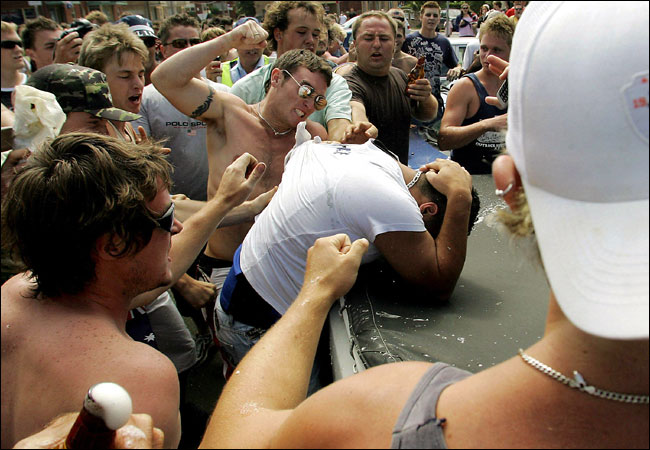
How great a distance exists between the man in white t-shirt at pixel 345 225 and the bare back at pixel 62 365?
83cm

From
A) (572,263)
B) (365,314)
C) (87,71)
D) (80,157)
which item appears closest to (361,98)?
(87,71)

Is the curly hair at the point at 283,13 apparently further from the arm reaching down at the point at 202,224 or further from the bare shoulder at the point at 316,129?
the arm reaching down at the point at 202,224

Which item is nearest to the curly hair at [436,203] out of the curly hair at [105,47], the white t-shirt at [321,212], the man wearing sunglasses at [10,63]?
the white t-shirt at [321,212]

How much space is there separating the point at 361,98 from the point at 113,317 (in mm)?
2955

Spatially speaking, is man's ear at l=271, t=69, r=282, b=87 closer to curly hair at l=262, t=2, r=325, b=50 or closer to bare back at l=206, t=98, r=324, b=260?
bare back at l=206, t=98, r=324, b=260

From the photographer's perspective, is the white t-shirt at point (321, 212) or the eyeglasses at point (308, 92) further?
the eyeglasses at point (308, 92)

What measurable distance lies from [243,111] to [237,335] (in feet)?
5.11

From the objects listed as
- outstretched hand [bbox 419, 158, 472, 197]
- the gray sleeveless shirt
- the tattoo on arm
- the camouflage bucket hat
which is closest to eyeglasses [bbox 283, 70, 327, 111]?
the tattoo on arm

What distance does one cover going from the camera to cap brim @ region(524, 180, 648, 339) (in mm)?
719

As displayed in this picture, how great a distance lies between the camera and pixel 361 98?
405 centimetres

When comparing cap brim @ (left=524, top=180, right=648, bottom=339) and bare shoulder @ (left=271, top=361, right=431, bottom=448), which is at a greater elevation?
cap brim @ (left=524, top=180, right=648, bottom=339)

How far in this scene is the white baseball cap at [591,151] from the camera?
726 mm

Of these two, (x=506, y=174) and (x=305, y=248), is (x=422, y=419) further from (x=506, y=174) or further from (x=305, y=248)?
(x=305, y=248)

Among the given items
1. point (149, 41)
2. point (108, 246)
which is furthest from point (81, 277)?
point (149, 41)
